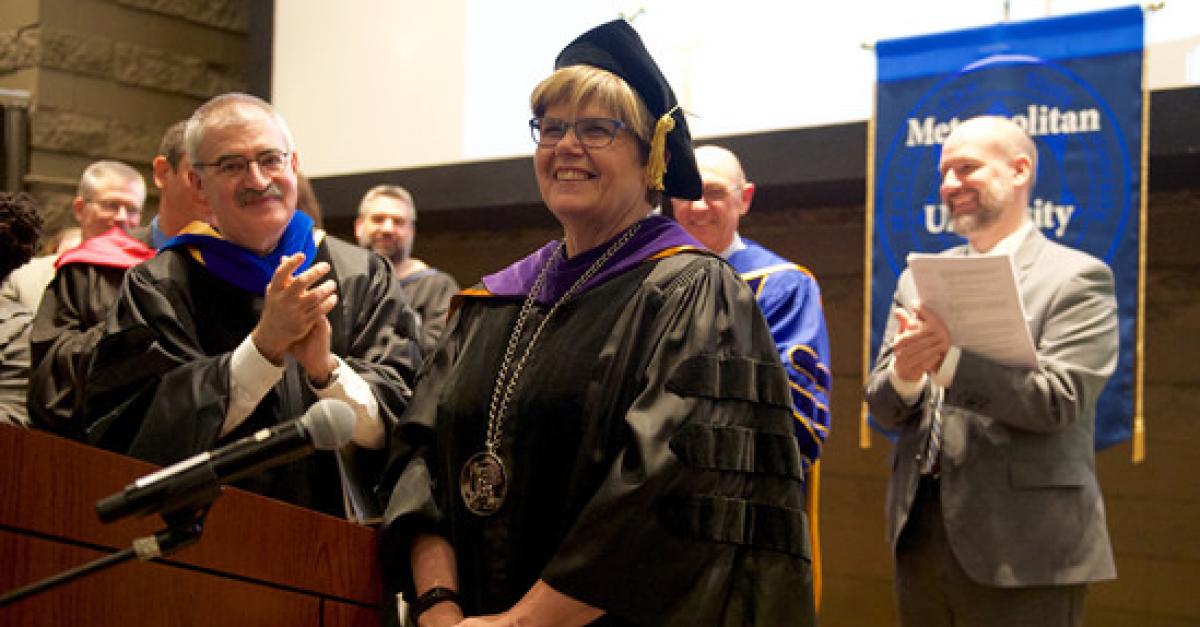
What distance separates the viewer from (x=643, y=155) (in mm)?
2227

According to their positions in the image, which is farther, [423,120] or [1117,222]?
[423,120]

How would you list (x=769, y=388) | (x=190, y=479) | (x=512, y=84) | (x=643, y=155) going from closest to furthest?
(x=190, y=479) < (x=769, y=388) < (x=643, y=155) < (x=512, y=84)

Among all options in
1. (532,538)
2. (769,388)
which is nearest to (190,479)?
(532,538)

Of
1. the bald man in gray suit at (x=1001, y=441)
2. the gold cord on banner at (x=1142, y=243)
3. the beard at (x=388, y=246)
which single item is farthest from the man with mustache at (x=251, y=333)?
the beard at (x=388, y=246)

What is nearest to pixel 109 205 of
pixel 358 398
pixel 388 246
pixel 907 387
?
pixel 388 246

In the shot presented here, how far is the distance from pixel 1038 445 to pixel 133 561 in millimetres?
2453

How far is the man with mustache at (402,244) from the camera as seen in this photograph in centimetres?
534

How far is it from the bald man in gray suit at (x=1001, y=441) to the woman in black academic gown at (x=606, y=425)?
1.37 meters

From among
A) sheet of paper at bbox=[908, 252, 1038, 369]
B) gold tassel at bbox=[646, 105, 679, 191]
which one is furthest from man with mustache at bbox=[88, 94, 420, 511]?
sheet of paper at bbox=[908, 252, 1038, 369]

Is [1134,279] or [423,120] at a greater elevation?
[423,120]

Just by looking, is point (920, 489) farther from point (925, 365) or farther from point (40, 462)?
point (40, 462)

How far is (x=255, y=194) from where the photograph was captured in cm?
271

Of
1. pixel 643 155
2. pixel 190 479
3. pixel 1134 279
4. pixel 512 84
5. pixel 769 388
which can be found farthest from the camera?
pixel 512 84

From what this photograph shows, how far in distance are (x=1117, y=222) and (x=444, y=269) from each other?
4.22 m
